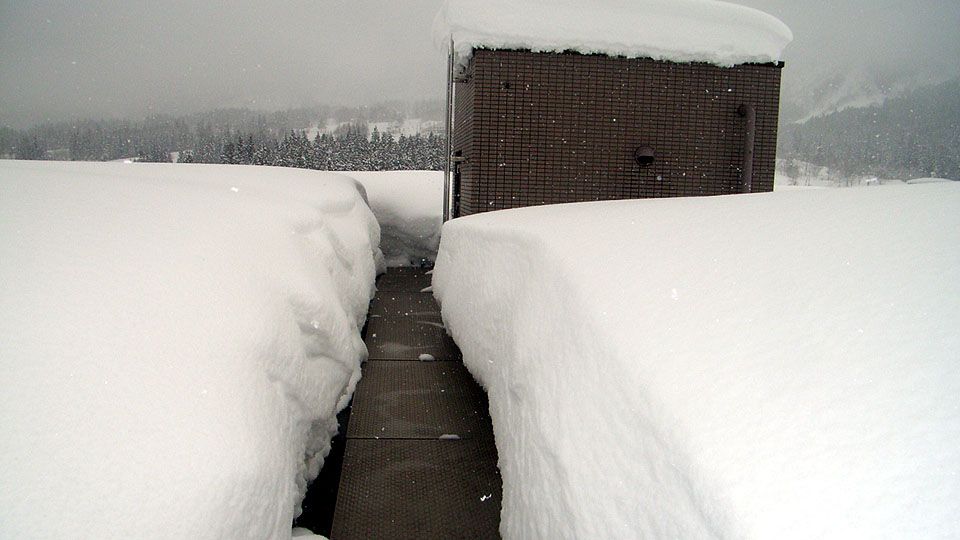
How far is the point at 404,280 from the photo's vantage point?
373 inches

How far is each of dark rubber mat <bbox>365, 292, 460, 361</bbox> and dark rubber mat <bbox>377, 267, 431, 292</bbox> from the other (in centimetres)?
65

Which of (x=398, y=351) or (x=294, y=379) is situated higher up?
(x=294, y=379)

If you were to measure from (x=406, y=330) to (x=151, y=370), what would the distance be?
470cm

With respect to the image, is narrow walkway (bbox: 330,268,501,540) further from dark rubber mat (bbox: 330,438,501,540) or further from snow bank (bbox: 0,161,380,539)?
snow bank (bbox: 0,161,380,539)

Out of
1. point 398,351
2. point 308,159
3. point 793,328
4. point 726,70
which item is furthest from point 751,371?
point 308,159

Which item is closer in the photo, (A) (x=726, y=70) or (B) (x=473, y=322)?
(B) (x=473, y=322)

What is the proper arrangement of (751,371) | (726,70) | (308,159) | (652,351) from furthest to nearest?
1. (308,159)
2. (726,70)
3. (652,351)
4. (751,371)

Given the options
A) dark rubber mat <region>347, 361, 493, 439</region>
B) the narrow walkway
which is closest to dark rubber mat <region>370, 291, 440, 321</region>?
the narrow walkway

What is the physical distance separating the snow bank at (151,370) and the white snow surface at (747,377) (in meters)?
0.99

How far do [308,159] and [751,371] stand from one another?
28814 mm

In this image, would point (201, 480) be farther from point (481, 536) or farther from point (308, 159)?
point (308, 159)

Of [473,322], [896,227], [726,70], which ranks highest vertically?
[726,70]

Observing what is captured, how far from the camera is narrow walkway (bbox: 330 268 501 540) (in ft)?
9.17

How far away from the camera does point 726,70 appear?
7953 mm
